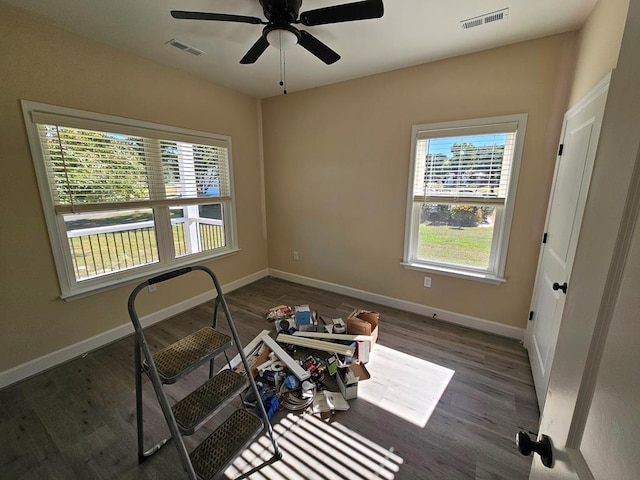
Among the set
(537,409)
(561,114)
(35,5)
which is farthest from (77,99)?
(537,409)

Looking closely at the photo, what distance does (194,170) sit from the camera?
10.4ft

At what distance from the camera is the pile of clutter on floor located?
189 centimetres

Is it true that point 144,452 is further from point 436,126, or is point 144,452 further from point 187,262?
point 436,126

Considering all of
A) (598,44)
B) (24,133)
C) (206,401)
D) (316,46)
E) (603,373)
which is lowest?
(206,401)

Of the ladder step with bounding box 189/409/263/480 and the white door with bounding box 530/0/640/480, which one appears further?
the ladder step with bounding box 189/409/263/480

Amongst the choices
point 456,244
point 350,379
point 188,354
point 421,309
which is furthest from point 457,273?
→ point 188,354

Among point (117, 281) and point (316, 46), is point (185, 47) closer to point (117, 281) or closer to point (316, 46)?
point (316, 46)

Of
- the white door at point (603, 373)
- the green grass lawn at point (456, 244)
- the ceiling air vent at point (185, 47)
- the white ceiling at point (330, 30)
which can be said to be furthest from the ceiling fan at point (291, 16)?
the green grass lawn at point (456, 244)

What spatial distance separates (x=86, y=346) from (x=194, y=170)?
6.71 feet

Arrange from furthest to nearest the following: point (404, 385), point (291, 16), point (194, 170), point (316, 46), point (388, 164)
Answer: point (194, 170) → point (388, 164) → point (404, 385) → point (316, 46) → point (291, 16)

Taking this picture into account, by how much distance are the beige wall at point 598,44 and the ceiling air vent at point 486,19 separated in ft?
1.71

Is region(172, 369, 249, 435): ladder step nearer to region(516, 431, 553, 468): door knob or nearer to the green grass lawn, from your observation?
region(516, 431, 553, 468): door knob

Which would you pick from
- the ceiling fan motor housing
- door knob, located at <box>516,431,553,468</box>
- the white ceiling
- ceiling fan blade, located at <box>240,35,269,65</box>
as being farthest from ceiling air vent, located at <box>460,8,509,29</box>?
door knob, located at <box>516,431,553,468</box>

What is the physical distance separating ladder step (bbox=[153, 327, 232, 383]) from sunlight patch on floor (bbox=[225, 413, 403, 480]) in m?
0.69
